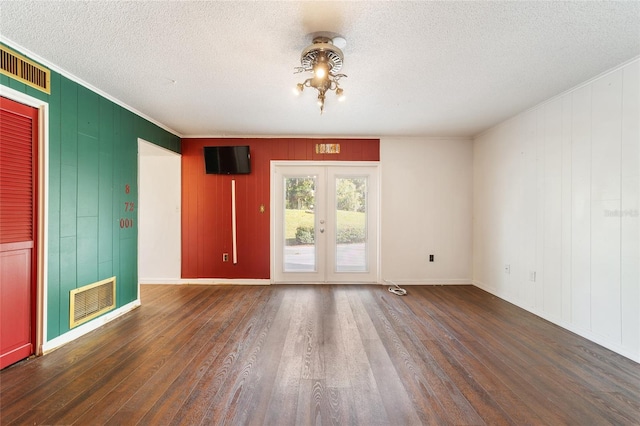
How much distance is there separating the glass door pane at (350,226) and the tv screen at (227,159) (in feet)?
5.45

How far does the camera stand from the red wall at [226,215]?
4.73m

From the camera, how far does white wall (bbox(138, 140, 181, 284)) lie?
15.5 ft

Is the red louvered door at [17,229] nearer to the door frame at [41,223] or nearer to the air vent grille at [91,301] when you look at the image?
the door frame at [41,223]

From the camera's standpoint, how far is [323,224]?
4797 mm

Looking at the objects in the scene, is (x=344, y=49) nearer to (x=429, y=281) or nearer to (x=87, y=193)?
(x=87, y=193)

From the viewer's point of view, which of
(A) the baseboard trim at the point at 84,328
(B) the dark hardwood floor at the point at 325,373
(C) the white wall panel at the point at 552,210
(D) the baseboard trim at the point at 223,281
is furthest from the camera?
(D) the baseboard trim at the point at 223,281

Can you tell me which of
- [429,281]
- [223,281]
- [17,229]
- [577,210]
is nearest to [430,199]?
[429,281]

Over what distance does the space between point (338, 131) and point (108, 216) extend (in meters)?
3.39

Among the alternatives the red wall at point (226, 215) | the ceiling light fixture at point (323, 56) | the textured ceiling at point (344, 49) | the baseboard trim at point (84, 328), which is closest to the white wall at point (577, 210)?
the textured ceiling at point (344, 49)

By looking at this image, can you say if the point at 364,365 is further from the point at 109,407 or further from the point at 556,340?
the point at 556,340

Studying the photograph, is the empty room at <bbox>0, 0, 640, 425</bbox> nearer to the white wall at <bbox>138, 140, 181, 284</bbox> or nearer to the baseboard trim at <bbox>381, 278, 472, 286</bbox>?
the baseboard trim at <bbox>381, 278, 472, 286</bbox>

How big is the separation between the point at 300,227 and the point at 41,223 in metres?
3.24

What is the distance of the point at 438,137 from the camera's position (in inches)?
188

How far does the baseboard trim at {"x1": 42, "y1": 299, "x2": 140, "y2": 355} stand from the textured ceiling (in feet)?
8.32
